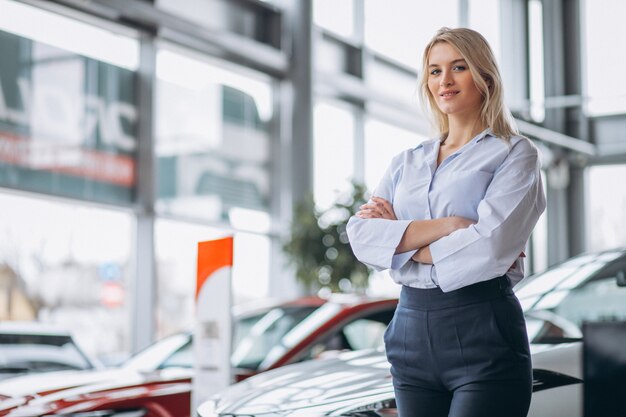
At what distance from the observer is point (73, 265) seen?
380 inches

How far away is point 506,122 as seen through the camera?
202 cm

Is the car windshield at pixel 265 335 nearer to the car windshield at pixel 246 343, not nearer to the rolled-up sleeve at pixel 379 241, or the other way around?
the car windshield at pixel 246 343

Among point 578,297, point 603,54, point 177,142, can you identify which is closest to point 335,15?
point 177,142

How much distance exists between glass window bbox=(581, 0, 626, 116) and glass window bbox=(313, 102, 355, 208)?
7.45m

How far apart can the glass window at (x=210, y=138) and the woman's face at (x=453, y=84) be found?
8.96m

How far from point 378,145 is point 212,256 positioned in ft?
35.0

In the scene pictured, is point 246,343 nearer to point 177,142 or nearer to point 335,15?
point 177,142

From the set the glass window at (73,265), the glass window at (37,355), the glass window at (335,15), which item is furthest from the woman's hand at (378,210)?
the glass window at (335,15)

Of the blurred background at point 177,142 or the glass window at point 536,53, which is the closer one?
the blurred background at point 177,142

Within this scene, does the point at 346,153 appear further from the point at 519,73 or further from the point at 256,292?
the point at 519,73

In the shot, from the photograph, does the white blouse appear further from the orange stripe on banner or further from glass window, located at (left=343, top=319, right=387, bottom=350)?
glass window, located at (left=343, top=319, right=387, bottom=350)

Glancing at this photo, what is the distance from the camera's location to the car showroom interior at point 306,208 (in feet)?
6.40

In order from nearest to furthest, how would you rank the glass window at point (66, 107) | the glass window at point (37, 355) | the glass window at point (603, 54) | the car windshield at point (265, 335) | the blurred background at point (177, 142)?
the car windshield at point (265, 335) → the glass window at point (37, 355) → the glass window at point (66, 107) → the blurred background at point (177, 142) → the glass window at point (603, 54)

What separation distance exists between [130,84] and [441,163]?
8.91 meters
